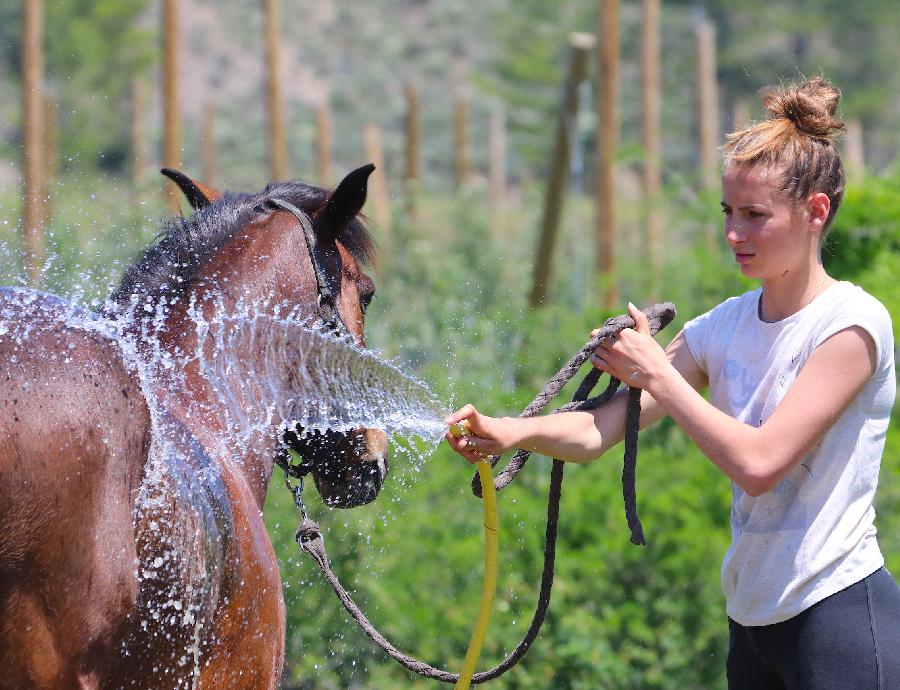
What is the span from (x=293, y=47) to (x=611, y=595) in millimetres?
50478

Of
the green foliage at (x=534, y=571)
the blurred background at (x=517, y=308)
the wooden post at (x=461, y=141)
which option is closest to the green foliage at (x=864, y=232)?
the blurred background at (x=517, y=308)

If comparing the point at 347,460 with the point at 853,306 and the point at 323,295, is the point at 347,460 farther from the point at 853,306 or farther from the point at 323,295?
the point at 853,306

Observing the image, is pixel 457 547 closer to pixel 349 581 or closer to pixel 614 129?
pixel 349 581

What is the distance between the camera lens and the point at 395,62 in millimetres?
49188

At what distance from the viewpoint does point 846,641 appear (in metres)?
2.63

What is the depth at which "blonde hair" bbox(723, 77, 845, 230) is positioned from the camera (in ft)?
8.96

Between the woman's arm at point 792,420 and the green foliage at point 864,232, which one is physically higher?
the woman's arm at point 792,420

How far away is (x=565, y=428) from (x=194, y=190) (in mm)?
1385

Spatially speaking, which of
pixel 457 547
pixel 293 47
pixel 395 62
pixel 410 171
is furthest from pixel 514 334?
pixel 293 47

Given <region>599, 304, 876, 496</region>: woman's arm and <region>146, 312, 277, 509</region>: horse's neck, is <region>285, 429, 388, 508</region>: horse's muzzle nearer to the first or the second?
<region>146, 312, 277, 509</region>: horse's neck

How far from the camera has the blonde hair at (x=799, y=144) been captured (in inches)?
107

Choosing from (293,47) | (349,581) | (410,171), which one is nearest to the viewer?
(349,581)

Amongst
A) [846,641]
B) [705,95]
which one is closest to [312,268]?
[846,641]

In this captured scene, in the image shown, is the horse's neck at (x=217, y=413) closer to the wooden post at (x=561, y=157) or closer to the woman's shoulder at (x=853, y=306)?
the woman's shoulder at (x=853, y=306)
